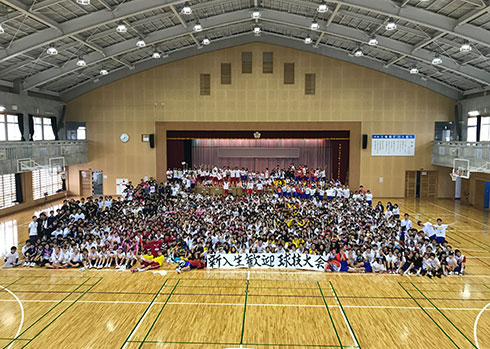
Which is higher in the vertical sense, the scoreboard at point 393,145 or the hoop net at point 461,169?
the scoreboard at point 393,145

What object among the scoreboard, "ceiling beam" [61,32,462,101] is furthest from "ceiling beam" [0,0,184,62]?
the scoreboard

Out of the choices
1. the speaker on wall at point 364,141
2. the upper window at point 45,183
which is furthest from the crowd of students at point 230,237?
the speaker on wall at point 364,141

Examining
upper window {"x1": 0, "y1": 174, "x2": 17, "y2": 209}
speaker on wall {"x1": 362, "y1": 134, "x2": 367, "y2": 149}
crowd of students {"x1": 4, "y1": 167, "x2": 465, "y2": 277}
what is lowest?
crowd of students {"x1": 4, "y1": 167, "x2": 465, "y2": 277}

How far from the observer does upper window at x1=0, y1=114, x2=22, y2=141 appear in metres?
22.3

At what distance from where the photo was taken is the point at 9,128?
22.9 m

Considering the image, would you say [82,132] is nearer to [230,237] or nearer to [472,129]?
[230,237]

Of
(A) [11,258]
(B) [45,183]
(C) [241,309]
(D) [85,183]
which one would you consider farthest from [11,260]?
(D) [85,183]

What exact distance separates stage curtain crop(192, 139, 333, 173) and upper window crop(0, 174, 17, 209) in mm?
13951

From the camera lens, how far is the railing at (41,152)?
19.7 m

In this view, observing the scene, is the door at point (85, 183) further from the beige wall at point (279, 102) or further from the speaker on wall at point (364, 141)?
the speaker on wall at point (364, 141)

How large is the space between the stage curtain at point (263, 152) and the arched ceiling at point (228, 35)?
26.4 feet

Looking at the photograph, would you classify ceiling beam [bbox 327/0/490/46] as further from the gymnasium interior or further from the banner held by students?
the banner held by students

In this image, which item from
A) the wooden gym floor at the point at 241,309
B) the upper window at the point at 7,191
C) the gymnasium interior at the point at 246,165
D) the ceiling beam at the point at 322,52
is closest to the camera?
the wooden gym floor at the point at 241,309

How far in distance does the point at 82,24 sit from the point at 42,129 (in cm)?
1199
